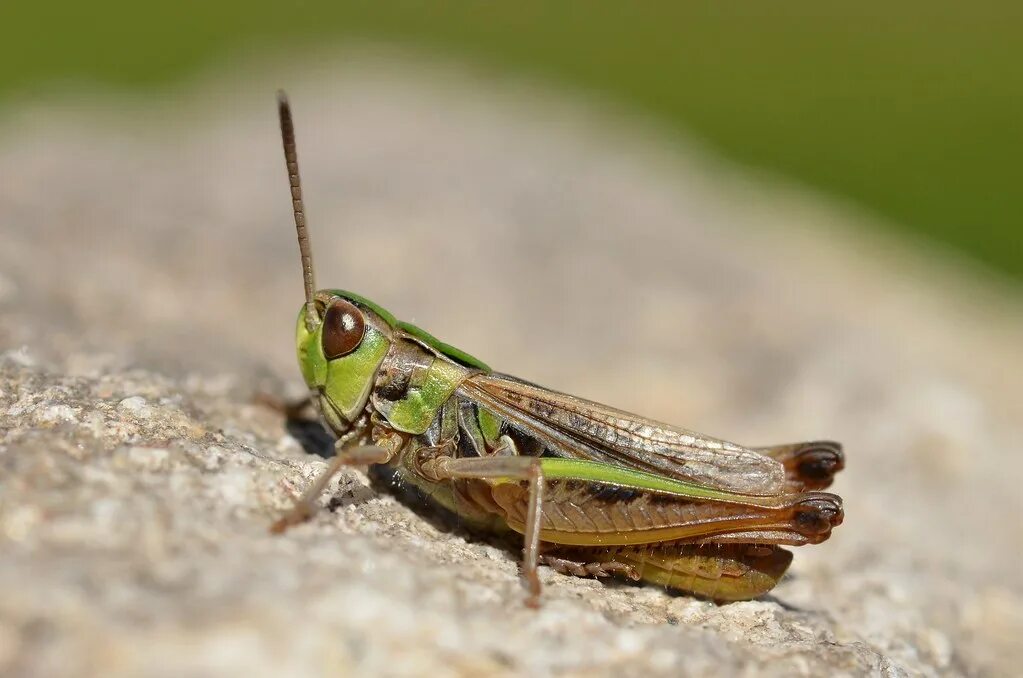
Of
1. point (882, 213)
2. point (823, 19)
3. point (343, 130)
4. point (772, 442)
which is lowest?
point (772, 442)

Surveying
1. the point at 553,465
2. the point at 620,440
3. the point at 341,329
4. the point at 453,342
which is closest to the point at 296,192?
the point at 341,329

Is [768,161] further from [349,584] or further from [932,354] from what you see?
[349,584]

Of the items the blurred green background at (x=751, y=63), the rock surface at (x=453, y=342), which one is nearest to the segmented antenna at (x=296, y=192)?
the rock surface at (x=453, y=342)

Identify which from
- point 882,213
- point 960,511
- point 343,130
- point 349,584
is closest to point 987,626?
point 960,511

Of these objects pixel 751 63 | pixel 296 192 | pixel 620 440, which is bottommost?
pixel 620 440

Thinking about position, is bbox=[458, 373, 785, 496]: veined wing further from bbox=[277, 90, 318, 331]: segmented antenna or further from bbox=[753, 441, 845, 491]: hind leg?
bbox=[277, 90, 318, 331]: segmented antenna

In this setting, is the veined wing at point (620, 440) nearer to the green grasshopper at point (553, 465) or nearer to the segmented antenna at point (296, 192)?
the green grasshopper at point (553, 465)

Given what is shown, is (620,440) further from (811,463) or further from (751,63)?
(751,63)
